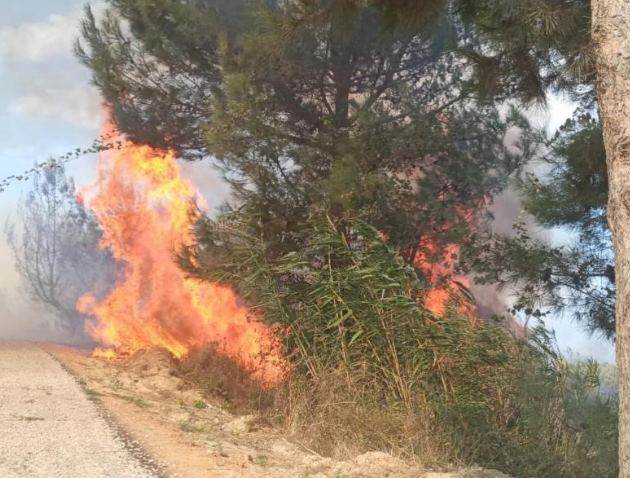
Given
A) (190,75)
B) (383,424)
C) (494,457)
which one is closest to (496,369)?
(494,457)

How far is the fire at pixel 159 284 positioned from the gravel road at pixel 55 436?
3.91m

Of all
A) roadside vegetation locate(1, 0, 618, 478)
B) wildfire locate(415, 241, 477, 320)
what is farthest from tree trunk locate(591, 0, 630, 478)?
wildfire locate(415, 241, 477, 320)

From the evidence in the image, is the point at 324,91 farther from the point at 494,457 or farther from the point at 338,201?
the point at 494,457

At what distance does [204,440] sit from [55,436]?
5.07 ft

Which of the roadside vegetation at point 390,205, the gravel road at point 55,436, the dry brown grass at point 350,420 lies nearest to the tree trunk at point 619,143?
the roadside vegetation at point 390,205

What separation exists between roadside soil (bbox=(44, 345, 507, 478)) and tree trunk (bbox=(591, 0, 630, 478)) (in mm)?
1961

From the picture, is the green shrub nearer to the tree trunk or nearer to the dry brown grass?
the dry brown grass

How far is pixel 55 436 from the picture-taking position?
6.20 metres

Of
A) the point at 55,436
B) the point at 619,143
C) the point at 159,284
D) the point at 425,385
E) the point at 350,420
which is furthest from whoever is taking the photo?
the point at 159,284

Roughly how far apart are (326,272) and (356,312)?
2.18 feet

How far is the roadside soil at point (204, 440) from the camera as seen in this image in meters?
5.81

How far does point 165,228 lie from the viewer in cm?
1780

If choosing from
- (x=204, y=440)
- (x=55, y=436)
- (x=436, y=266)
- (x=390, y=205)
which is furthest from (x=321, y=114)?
(x=55, y=436)

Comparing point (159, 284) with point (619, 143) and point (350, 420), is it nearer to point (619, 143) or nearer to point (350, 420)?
point (350, 420)
